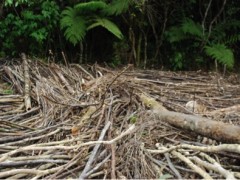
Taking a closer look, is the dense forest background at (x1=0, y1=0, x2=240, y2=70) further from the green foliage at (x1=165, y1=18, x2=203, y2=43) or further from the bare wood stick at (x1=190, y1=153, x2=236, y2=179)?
the bare wood stick at (x1=190, y1=153, x2=236, y2=179)

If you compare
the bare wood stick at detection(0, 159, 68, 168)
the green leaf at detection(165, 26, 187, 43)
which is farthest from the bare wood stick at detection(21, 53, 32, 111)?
the green leaf at detection(165, 26, 187, 43)

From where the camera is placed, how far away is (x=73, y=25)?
5.95 metres

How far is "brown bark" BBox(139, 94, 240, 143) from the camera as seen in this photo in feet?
8.65

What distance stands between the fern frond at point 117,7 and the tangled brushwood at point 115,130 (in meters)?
1.64

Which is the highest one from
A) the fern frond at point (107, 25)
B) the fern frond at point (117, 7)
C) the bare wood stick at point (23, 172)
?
the fern frond at point (117, 7)

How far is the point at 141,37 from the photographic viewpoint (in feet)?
21.9

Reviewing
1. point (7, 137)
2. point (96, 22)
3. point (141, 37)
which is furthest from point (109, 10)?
point (7, 137)

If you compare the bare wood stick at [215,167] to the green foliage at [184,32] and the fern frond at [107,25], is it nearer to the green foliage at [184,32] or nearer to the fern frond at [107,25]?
the fern frond at [107,25]

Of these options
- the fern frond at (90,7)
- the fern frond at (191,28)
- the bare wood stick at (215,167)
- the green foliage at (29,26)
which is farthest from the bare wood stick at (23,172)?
the fern frond at (191,28)

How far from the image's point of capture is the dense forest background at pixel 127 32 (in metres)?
6.03

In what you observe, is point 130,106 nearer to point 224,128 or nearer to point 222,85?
point 224,128

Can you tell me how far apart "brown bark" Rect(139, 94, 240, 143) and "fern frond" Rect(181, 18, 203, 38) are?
3.38 meters

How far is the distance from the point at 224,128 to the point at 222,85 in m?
2.47

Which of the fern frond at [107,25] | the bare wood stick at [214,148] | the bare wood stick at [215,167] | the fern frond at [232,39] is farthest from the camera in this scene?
the fern frond at [232,39]
